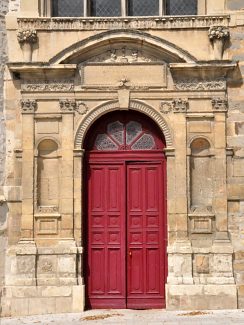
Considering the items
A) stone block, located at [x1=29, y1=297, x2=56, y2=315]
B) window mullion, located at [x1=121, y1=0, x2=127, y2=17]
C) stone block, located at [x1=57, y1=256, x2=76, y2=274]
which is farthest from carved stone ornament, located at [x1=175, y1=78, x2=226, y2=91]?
stone block, located at [x1=29, y1=297, x2=56, y2=315]

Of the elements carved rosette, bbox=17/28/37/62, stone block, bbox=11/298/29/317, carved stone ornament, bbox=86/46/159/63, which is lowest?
stone block, bbox=11/298/29/317

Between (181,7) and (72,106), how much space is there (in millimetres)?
2747

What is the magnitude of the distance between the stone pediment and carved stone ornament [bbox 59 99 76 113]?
2.60 ft

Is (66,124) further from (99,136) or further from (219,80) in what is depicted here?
(219,80)

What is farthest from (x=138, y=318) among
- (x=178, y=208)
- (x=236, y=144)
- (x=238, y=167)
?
(x=236, y=144)

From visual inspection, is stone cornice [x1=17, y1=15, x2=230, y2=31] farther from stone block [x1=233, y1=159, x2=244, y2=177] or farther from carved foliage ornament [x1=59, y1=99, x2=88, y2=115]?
stone block [x1=233, y1=159, x2=244, y2=177]

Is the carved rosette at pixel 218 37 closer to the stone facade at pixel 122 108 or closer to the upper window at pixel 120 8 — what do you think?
the stone facade at pixel 122 108

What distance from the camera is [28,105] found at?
11.5 m

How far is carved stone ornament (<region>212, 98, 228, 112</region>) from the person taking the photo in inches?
451

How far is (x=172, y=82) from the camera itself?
11.5 metres

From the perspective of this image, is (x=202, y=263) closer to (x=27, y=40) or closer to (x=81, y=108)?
(x=81, y=108)

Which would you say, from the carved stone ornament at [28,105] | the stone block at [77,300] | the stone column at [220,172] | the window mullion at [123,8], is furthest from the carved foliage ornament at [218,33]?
the stone block at [77,300]

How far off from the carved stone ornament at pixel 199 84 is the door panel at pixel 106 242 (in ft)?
5.92


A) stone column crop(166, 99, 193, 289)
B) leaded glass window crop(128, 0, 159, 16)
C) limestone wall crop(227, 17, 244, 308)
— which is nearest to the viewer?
stone column crop(166, 99, 193, 289)
